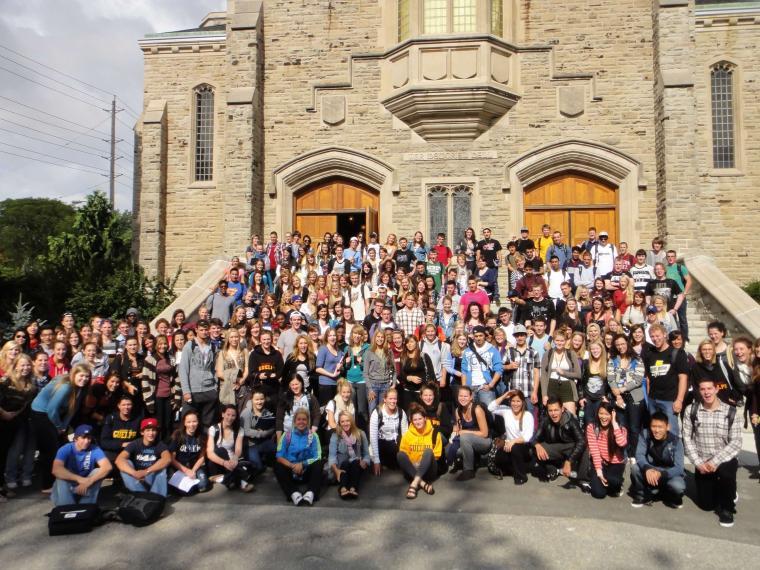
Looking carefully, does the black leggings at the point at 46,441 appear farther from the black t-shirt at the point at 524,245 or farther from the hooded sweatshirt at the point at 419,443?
the black t-shirt at the point at 524,245

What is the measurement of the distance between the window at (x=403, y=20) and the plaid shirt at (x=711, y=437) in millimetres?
11810

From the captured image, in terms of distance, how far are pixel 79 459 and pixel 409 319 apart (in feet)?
15.9

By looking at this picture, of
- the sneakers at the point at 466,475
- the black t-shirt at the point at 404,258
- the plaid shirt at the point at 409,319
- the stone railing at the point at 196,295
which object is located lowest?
the sneakers at the point at 466,475

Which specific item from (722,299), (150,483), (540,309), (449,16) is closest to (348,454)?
(150,483)

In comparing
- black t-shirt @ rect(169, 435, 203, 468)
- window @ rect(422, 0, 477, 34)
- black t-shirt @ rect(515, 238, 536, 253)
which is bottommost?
black t-shirt @ rect(169, 435, 203, 468)

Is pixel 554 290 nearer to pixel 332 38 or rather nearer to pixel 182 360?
pixel 182 360

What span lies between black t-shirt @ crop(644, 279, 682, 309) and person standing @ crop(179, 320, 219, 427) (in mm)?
6818

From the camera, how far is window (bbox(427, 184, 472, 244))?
50.3 ft

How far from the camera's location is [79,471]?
6.09 metres

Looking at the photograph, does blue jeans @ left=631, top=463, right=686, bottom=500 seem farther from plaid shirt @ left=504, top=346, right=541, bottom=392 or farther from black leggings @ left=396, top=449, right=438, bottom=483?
black leggings @ left=396, top=449, right=438, bottom=483

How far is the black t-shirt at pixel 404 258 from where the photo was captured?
39.4 ft

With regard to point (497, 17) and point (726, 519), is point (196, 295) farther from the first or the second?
point (726, 519)

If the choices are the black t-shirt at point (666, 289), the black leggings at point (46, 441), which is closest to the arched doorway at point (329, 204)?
the black t-shirt at point (666, 289)

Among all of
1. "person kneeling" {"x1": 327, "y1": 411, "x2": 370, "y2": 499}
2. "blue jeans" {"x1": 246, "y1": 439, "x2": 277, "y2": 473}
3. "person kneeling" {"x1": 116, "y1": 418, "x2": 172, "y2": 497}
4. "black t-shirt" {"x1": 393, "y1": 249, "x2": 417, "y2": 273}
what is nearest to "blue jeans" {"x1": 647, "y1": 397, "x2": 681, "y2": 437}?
"person kneeling" {"x1": 327, "y1": 411, "x2": 370, "y2": 499}
